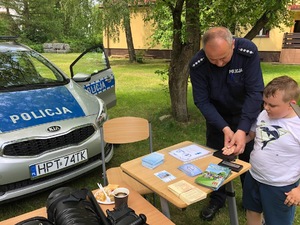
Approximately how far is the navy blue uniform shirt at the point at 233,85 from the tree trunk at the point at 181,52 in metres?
2.01

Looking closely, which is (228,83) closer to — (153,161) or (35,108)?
(153,161)

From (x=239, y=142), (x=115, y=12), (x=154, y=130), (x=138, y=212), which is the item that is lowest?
(x=154, y=130)

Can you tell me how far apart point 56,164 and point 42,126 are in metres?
0.39

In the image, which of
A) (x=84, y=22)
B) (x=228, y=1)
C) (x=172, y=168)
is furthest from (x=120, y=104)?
(x=84, y=22)

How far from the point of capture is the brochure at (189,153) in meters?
1.97

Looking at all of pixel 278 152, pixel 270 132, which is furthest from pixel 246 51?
pixel 278 152

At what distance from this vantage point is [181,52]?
14.7ft

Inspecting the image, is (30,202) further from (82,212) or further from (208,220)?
(82,212)

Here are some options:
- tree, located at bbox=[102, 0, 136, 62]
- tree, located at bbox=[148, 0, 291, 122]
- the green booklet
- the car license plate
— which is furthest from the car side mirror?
tree, located at bbox=[102, 0, 136, 62]

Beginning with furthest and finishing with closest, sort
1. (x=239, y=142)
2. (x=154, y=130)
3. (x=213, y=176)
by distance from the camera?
(x=154, y=130)
(x=239, y=142)
(x=213, y=176)

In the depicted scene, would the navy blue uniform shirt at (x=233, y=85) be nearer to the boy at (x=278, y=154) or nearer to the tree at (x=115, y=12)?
the boy at (x=278, y=154)

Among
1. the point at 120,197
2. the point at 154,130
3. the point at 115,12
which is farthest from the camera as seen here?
the point at 115,12

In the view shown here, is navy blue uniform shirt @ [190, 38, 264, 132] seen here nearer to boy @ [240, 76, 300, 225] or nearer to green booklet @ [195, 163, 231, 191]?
boy @ [240, 76, 300, 225]

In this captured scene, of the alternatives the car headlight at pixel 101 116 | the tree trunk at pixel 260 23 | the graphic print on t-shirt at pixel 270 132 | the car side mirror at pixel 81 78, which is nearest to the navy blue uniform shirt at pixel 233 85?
the graphic print on t-shirt at pixel 270 132
